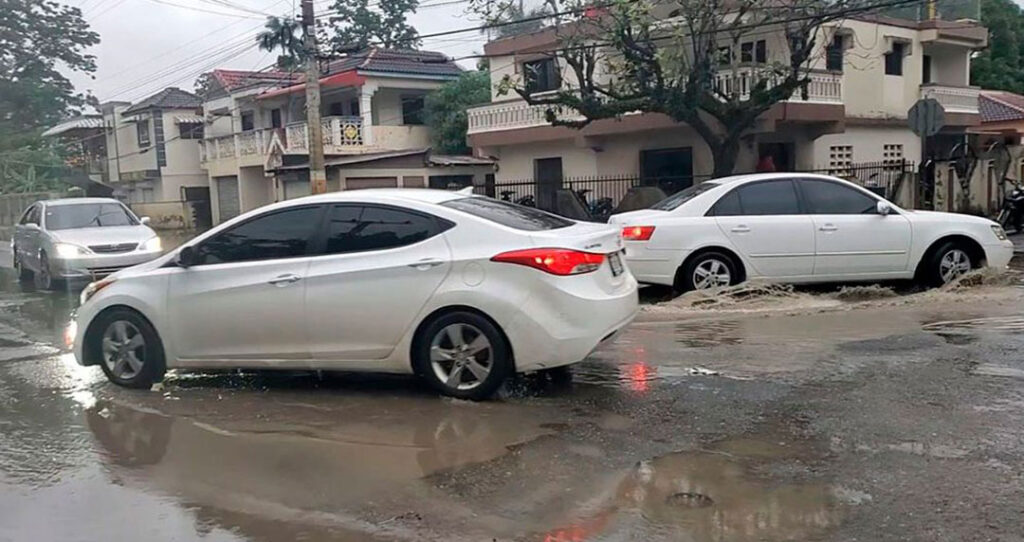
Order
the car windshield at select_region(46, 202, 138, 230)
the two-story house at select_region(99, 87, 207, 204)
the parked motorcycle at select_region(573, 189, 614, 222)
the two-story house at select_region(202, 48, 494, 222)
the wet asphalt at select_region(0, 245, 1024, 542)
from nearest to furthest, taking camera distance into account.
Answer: the wet asphalt at select_region(0, 245, 1024, 542), the car windshield at select_region(46, 202, 138, 230), the parked motorcycle at select_region(573, 189, 614, 222), the two-story house at select_region(202, 48, 494, 222), the two-story house at select_region(99, 87, 207, 204)

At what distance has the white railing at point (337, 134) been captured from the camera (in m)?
29.9

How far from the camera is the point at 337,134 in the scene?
98.2ft

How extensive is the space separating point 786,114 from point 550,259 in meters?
15.8

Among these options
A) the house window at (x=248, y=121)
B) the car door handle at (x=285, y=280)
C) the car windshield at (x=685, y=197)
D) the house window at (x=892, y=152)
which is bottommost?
the car door handle at (x=285, y=280)

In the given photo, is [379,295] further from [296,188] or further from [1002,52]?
[1002,52]

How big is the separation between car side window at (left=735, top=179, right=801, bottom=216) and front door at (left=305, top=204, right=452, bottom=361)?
530 centimetres

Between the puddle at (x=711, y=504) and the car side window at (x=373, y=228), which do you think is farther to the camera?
the car side window at (x=373, y=228)

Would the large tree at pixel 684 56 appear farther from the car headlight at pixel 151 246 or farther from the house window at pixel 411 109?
the house window at pixel 411 109

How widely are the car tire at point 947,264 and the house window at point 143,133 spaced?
37.5 meters

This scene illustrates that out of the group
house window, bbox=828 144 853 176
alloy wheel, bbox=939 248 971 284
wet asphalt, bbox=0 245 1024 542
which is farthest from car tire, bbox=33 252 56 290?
house window, bbox=828 144 853 176

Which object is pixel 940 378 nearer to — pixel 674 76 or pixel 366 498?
pixel 366 498

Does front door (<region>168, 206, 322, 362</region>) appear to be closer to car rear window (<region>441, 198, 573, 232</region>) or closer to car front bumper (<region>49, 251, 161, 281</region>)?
car rear window (<region>441, 198, 573, 232</region>)

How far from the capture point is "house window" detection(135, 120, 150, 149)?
135 feet

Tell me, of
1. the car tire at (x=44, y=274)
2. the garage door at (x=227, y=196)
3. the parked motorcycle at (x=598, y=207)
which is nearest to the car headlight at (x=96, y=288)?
the car tire at (x=44, y=274)
